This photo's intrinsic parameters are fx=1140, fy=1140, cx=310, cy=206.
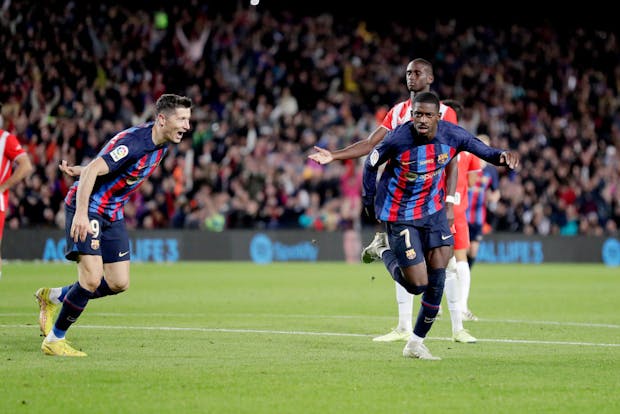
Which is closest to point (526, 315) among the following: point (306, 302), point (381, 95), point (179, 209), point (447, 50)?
point (306, 302)

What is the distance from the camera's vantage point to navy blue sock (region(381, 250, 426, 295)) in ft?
33.4

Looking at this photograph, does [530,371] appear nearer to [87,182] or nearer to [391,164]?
[391,164]

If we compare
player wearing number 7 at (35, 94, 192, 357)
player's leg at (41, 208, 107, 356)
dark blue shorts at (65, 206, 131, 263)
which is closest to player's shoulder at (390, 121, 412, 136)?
player wearing number 7 at (35, 94, 192, 357)

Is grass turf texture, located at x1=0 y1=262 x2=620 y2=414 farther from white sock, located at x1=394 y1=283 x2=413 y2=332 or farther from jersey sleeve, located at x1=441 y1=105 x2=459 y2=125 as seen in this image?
jersey sleeve, located at x1=441 y1=105 x2=459 y2=125

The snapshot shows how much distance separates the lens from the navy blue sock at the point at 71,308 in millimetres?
10047

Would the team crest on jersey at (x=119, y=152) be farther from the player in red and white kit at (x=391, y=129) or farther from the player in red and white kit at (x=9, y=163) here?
the player in red and white kit at (x=9, y=163)

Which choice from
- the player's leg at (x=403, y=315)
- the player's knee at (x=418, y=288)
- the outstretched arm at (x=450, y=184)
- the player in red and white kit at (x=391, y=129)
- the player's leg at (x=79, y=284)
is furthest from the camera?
the player's leg at (x=403, y=315)

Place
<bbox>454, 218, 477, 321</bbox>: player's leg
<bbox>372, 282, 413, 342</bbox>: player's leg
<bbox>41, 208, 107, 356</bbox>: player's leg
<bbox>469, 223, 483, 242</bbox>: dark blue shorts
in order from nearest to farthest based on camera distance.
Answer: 1. <bbox>41, 208, 107, 356</bbox>: player's leg
2. <bbox>372, 282, 413, 342</bbox>: player's leg
3. <bbox>454, 218, 477, 321</bbox>: player's leg
4. <bbox>469, 223, 483, 242</bbox>: dark blue shorts

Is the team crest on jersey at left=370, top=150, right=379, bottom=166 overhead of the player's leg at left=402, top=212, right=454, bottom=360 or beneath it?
overhead

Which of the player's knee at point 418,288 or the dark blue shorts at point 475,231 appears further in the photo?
the dark blue shorts at point 475,231

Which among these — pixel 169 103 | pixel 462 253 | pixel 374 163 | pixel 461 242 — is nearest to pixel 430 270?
pixel 374 163

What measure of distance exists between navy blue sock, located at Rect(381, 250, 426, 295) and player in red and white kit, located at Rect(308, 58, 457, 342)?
0.33m

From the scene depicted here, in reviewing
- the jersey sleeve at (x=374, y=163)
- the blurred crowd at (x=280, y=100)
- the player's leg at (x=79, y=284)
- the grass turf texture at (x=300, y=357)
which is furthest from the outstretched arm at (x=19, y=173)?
the blurred crowd at (x=280, y=100)

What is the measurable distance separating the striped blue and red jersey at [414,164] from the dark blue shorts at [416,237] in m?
0.07
